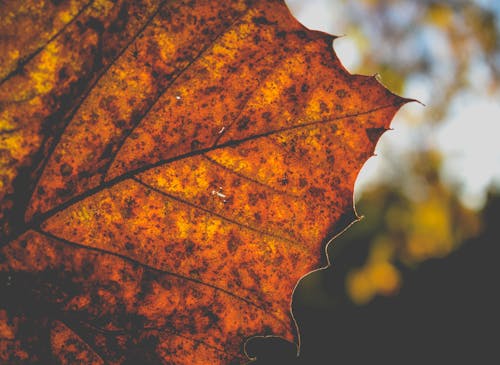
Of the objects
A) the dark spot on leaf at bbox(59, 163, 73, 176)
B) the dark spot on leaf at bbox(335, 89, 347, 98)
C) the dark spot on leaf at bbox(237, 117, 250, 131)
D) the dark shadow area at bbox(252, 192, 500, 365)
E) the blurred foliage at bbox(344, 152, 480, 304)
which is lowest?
the dark spot on leaf at bbox(59, 163, 73, 176)

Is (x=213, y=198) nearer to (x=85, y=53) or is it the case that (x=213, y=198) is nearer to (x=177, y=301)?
(x=177, y=301)

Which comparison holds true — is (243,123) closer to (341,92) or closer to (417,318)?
(341,92)

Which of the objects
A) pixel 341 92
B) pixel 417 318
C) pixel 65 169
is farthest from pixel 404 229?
pixel 65 169

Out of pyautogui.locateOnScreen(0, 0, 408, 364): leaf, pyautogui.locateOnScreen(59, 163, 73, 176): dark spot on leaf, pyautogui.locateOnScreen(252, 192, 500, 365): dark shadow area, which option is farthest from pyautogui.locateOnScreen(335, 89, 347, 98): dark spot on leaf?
pyautogui.locateOnScreen(252, 192, 500, 365): dark shadow area

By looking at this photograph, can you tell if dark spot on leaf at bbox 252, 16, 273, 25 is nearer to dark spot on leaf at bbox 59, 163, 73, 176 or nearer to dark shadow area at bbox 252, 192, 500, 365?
dark spot on leaf at bbox 59, 163, 73, 176

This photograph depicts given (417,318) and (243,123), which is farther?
(417,318)

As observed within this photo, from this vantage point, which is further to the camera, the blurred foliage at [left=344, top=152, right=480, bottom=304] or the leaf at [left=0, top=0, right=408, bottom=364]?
the blurred foliage at [left=344, top=152, right=480, bottom=304]

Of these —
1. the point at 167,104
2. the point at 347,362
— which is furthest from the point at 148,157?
the point at 347,362

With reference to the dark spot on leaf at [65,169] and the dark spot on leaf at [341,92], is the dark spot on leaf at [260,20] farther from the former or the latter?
the dark spot on leaf at [65,169]

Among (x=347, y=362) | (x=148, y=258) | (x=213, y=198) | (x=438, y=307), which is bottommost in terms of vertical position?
(x=148, y=258)
